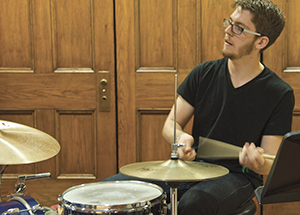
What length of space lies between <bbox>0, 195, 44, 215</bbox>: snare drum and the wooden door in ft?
3.62

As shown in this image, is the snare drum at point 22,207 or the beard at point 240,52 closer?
the snare drum at point 22,207

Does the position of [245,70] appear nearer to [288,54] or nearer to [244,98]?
[244,98]

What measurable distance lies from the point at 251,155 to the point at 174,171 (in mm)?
315

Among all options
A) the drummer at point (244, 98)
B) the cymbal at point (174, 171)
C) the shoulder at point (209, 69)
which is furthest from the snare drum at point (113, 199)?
the shoulder at point (209, 69)

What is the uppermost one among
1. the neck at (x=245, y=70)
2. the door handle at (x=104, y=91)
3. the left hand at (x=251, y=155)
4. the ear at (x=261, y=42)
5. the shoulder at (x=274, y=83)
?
the ear at (x=261, y=42)

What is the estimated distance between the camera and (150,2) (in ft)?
8.04

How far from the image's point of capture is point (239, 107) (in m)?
1.78

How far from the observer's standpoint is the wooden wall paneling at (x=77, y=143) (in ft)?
8.38

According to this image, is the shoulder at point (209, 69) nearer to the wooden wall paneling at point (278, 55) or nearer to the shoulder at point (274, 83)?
the shoulder at point (274, 83)

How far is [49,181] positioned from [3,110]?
574 mm

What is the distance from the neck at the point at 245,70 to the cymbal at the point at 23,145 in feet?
2.95

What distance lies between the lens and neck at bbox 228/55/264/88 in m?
1.82

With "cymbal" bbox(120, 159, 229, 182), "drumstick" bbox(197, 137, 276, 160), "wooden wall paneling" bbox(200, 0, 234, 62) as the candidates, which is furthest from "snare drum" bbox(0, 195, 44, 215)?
"wooden wall paneling" bbox(200, 0, 234, 62)

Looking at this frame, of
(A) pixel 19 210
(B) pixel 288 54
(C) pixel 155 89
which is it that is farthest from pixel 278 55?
(A) pixel 19 210
